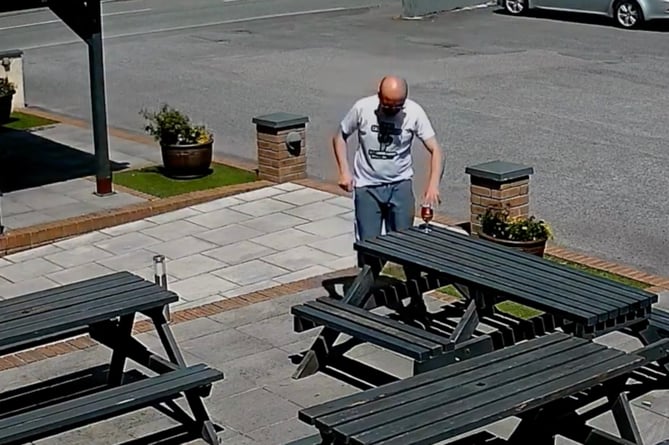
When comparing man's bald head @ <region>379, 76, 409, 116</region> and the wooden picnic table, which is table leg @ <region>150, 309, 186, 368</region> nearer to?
the wooden picnic table

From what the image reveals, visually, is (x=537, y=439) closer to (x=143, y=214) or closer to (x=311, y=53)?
(x=143, y=214)

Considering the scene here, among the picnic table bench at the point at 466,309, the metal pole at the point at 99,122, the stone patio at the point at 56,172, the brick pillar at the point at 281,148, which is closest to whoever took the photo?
the picnic table bench at the point at 466,309

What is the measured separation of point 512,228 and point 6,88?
9579 millimetres

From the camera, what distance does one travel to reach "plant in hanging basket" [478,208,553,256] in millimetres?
10336

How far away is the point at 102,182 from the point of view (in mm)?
13258

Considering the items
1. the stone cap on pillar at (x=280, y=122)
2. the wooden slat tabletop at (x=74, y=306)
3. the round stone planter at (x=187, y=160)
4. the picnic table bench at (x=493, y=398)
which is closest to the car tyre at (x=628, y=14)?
the stone cap on pillar at (x=280, y=122)

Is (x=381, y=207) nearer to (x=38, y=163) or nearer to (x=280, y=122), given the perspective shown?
(x=280, y=122)

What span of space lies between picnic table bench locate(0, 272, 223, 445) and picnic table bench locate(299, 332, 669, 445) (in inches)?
41.2

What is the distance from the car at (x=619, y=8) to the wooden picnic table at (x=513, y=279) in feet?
62.7

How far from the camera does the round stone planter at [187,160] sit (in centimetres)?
1362

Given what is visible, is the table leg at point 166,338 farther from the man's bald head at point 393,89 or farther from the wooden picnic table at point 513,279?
the man's bald head at point 393,89

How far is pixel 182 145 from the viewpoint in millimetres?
13578

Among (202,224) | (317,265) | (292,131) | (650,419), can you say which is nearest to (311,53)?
(292,131)

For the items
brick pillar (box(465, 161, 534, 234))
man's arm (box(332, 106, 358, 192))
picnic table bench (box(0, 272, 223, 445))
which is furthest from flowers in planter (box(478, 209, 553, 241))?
picnic table bench (box(0, 272, 223, 445))
